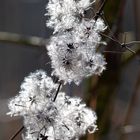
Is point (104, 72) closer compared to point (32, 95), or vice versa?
point (32, 95)

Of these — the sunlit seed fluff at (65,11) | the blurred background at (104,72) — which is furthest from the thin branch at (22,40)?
the sunlit seed fluff at (65,11)

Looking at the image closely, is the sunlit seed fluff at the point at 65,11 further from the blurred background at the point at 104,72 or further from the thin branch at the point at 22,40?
the thin branch at the point at 22,40

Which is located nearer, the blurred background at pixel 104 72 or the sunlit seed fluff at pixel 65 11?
the sunlit seed fluff at pixel 65 11

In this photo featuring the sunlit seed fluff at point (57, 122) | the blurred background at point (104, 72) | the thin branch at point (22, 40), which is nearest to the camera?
the sunlit seed fluff at point (57, 122)

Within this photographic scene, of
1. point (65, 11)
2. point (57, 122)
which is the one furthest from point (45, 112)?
point (65, 11)

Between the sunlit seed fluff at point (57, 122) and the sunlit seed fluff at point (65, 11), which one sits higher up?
the sunlit seed fluff at point (65, 11)

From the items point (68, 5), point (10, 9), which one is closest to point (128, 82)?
point (10, 9)

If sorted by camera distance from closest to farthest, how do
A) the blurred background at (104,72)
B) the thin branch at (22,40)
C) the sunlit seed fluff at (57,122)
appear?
the sunlit seed fluff at (57,122)
the blurred background at (104,72)
the thin branch at (22,40)

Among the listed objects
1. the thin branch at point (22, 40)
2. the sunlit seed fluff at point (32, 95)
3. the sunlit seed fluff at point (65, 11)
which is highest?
the thin branch at point (22, 40)

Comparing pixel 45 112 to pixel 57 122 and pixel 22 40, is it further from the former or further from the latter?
pixel 22 40
